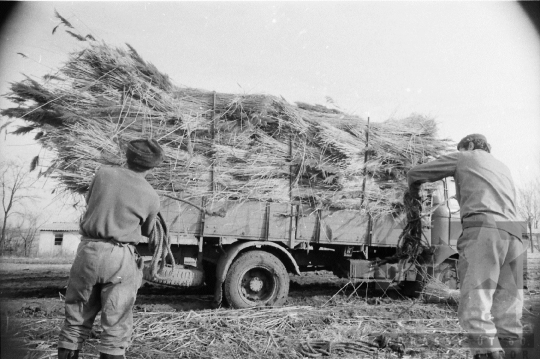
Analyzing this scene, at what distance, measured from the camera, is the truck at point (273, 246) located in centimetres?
554

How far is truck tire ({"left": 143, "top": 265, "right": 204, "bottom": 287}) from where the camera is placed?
211 inches

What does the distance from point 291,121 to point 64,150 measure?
3.15 meters

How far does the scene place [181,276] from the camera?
552 centimetres

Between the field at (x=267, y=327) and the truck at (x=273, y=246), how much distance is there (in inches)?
16.3

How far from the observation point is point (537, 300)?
7.50m

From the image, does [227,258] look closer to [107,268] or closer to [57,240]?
[107,268]

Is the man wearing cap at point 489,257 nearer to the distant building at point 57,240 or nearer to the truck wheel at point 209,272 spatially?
the truck wheel at point 209,272

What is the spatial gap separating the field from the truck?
0.41m

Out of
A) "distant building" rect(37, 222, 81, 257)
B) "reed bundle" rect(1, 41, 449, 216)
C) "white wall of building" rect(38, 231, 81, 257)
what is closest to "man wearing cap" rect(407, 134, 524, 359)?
"reed bundle" rect(1, 41, 449, 216)

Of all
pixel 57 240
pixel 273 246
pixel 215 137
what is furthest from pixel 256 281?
pixel 57 240

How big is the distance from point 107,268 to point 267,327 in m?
2.65

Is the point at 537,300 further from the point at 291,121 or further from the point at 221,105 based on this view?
the point at 221,105

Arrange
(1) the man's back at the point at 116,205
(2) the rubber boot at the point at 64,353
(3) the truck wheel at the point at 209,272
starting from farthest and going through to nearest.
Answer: (3) the truck wheel at the point at 209,272
(1) the man's back at the point at 116,205
(2) the rubber boot at the point at 64,353

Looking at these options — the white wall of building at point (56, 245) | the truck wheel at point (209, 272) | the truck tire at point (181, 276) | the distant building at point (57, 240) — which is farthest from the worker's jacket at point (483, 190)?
the distant building at point (57, 240)
